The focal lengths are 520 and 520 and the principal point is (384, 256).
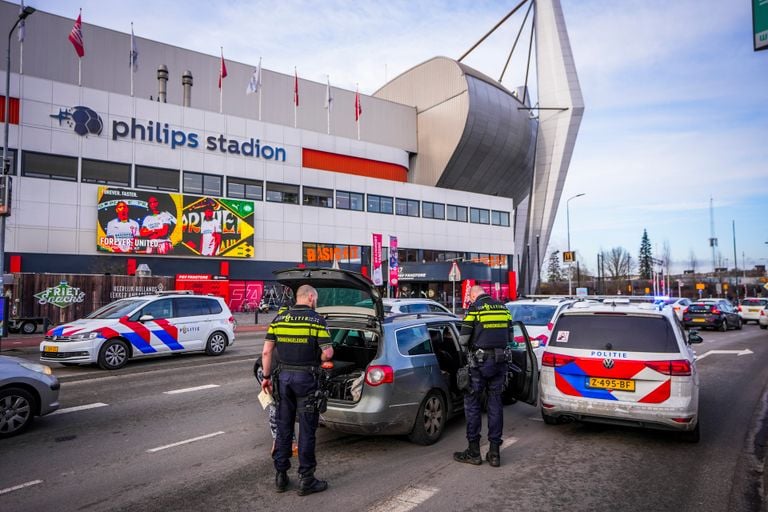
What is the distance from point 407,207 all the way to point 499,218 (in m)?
12.5

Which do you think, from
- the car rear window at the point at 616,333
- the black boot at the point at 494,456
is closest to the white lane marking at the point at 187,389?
the black boot at the point at 494,456

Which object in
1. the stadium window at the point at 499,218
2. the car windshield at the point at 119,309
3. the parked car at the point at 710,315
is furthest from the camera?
the stadium window at the point at 499,218

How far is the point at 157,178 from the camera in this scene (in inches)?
1320

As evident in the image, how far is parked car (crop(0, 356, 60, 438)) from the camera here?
619cm

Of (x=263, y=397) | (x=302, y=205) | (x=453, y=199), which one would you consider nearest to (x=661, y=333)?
(x=263, y=397)

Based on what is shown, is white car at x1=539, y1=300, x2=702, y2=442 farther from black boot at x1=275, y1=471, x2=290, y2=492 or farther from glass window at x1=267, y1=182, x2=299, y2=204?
glass window at x1=267, y1=182, x2=299, y2=204

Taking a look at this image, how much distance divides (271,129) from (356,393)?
117ft

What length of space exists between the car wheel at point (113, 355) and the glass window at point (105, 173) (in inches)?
922

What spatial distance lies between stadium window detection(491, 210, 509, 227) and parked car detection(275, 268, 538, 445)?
46548mm

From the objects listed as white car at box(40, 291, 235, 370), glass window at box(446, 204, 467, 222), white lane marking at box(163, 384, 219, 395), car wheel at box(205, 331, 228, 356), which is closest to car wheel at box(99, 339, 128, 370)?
white car at box(40, 291, 235, 370)

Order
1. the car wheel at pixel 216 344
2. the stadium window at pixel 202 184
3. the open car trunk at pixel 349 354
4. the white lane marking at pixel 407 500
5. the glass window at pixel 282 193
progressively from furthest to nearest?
1. the glass window at pixel 282 193
2. the stadium window at pixel 202 184
3. the car wheel at pixel 216 344
4. the open car trunk at pixel 349 354
5. the white lane marking at pixel 407 500

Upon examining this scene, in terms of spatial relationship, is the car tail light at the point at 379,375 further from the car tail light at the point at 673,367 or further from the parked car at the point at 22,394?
the parked car at the point at 22,394

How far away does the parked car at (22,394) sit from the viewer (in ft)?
20.3

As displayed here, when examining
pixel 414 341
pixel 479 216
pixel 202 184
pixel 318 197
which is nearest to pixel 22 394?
pixel 414 341
